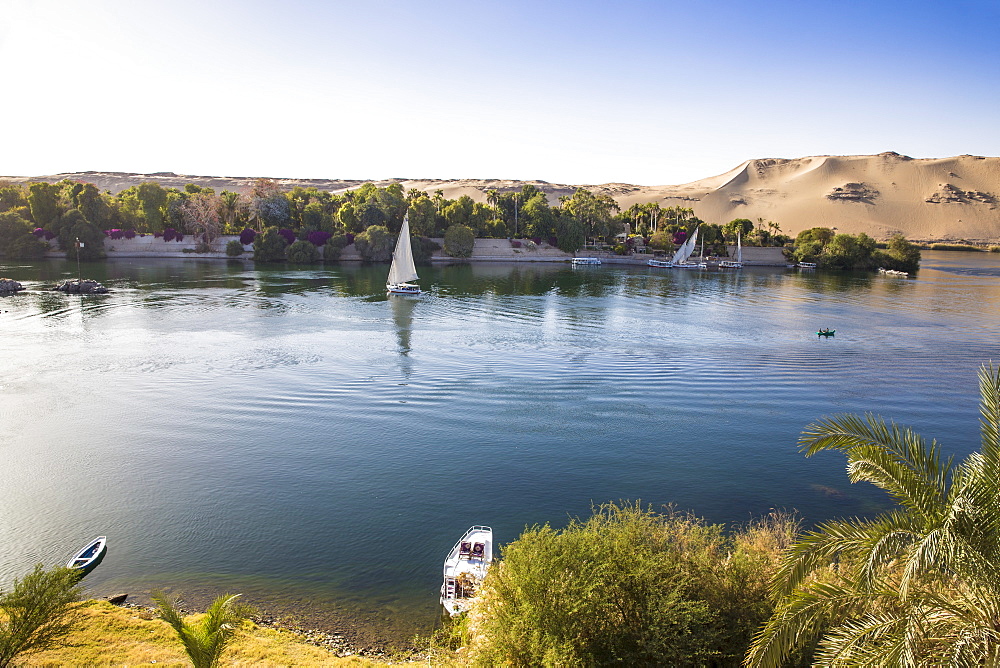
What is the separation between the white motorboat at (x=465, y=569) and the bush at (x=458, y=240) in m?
103

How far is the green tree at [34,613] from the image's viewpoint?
10.4 meters

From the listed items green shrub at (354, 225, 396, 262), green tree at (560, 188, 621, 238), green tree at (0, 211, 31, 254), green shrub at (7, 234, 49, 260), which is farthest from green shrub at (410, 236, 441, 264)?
green tree at (0, 211, 31, 254)

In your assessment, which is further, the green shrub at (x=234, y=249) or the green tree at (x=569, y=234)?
the green tree at (x=569, y=234)

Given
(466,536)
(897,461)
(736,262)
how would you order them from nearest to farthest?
(897,461) < (466,536) < (736,262)

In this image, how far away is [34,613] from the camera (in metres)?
10.7

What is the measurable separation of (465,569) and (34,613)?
9159 millimetres

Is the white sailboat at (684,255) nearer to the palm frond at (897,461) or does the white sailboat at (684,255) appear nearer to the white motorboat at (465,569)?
the white motorboat at (465,569)

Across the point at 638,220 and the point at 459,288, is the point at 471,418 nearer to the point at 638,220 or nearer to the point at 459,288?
the point at 459,288

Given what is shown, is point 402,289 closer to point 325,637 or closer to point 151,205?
point 325,637

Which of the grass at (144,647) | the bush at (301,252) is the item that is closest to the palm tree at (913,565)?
the grass at (144,647)

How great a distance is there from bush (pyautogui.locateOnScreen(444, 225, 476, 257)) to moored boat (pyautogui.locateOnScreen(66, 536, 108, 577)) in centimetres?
10260

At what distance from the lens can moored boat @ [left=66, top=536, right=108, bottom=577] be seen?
1700cm

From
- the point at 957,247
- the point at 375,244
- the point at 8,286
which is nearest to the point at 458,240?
the point at 375,244

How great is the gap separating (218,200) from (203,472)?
112 metres
